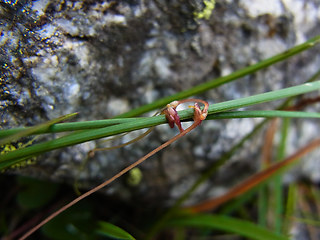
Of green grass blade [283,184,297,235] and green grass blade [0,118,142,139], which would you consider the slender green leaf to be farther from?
green grass blade [283,184,297,235]

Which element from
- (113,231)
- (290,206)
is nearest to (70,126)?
(113,231)

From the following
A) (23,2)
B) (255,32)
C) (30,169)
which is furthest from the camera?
(255,32)

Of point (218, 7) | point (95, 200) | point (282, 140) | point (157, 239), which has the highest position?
point (218, 7)

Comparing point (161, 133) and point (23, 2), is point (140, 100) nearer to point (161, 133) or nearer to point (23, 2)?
point (161, 133)

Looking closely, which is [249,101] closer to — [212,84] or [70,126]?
[212,84]

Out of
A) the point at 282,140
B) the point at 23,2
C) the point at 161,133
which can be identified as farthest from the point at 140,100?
the point at 282,140

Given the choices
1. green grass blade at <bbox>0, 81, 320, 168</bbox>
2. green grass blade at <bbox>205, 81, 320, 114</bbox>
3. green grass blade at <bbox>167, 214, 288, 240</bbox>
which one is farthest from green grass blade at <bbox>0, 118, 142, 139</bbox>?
Answer: green grass blade at <bbox>167, 214, 288, 240</bbox>

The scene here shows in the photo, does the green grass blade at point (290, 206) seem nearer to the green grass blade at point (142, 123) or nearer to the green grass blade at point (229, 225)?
the green grass blade at point (229, 225)
